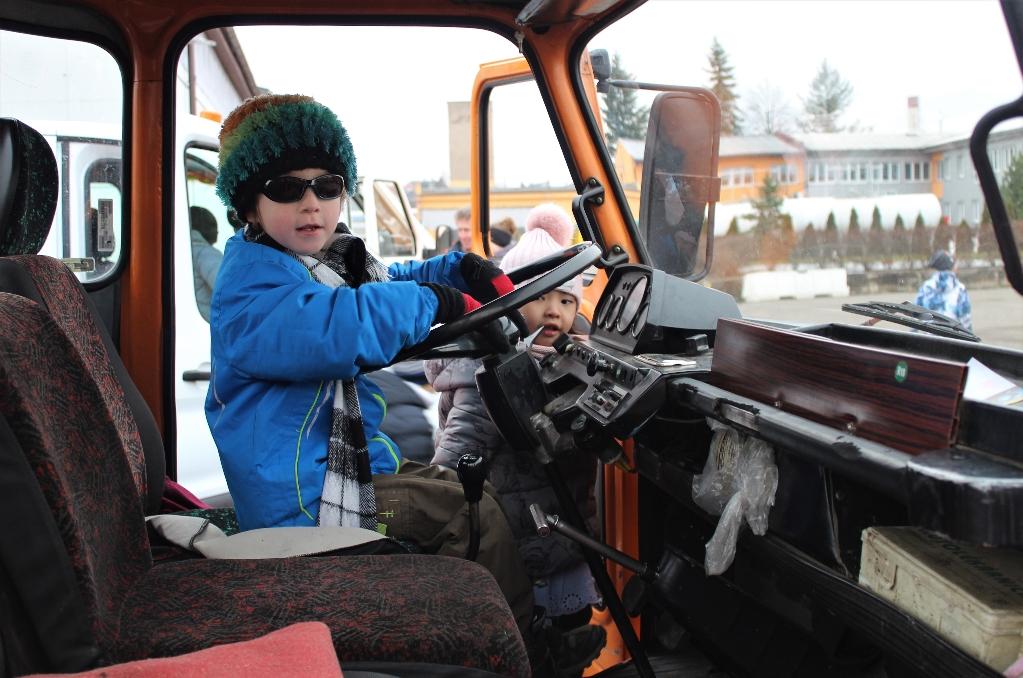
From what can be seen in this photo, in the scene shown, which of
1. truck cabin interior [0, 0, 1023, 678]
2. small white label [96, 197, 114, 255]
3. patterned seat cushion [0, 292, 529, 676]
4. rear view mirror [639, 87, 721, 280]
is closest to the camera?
truck cabin interior [0, 0, 1023, 678]

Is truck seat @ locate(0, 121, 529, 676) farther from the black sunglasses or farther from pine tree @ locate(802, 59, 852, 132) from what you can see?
pine tree @ locate(802, 59, 852, 132)

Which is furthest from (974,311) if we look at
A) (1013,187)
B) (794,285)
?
(1013,187)

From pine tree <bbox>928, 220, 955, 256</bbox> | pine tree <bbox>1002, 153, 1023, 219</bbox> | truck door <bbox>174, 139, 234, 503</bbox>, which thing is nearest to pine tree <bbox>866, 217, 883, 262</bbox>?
pine tree <bbox>928, 220, 955, 256</bbox>

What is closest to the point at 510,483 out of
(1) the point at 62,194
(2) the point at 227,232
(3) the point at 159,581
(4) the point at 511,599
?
(4) the point at 511,599

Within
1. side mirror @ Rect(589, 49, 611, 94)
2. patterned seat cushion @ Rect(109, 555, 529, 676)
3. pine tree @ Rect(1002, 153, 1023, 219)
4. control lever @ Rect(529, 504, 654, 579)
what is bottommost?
control lever @ Rect(529, 504, 654, 579)

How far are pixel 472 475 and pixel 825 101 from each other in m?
1.21

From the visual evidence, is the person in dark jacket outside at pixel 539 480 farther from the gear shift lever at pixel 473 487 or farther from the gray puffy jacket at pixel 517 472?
the gear shift lever at pixel 473 487

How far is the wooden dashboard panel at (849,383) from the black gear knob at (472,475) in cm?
49

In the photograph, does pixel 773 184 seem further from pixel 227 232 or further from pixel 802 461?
pixel 227 232

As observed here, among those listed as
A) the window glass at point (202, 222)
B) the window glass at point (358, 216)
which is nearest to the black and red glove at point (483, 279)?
the window glass at point (202, 222)

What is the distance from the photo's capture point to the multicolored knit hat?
181 cm

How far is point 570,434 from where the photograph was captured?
194 cm

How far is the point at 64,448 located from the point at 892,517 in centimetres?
121

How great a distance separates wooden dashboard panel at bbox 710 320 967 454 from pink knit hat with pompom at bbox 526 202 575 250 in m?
1.72
